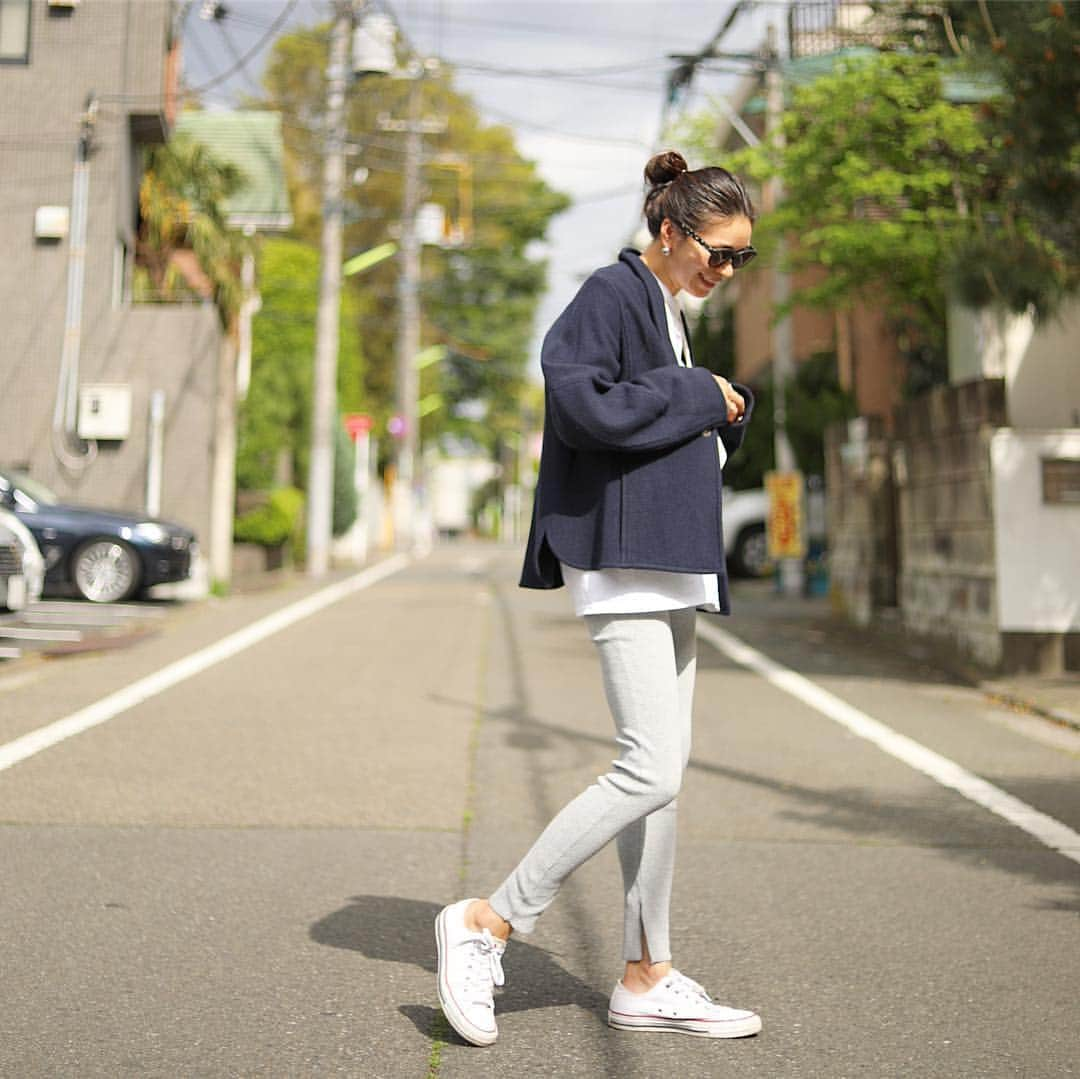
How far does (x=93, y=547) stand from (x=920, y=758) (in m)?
10.3

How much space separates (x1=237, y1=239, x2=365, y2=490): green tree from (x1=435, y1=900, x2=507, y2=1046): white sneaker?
25.3 meters

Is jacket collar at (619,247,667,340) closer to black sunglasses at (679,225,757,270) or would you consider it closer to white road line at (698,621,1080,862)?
black sunglasses at (679,225,757,270)

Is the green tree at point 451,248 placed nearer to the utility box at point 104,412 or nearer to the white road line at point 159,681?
the utility box at point 104,412

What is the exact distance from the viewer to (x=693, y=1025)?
337cm

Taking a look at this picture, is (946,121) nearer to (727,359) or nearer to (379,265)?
(727,359)

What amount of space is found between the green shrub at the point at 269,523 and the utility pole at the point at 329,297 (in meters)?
0.44

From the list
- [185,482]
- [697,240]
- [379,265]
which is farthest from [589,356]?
[379,265]

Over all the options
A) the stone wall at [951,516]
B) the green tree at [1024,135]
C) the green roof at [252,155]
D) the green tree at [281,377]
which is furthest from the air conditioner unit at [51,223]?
the green tree at [1024,135]

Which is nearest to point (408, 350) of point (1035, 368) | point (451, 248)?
point (451, 248)

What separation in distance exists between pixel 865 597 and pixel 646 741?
11802 millimetres

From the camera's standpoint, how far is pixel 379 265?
49719 mm

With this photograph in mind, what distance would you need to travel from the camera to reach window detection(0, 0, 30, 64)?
63.6 feet

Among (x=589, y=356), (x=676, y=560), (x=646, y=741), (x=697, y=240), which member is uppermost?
(x=697, y=240)

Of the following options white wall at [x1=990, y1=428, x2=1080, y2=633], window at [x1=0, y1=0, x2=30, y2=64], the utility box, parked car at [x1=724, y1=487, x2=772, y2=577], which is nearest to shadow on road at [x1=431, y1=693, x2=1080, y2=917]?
white wall at [x1=990, y1=428, x2=1080, y2=633]
